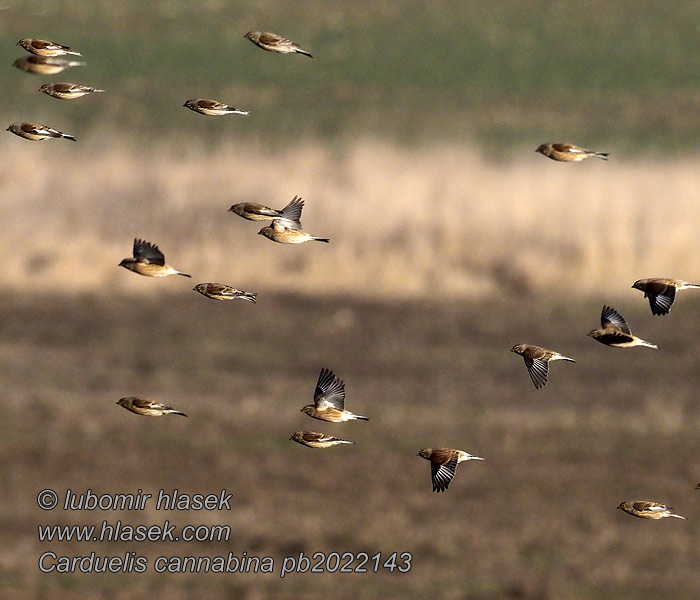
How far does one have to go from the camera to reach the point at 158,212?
2722 centimetres

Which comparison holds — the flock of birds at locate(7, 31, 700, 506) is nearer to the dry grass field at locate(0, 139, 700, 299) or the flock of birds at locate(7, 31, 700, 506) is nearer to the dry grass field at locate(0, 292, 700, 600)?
the dry grass field at locate(0, 292, 700, 600)

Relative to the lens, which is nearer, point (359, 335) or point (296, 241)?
point (296, 241)

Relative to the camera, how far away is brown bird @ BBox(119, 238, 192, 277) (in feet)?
22.2

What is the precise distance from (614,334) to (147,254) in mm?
2191

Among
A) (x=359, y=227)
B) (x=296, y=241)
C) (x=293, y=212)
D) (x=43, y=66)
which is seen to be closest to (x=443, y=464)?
(x=296, y=241)

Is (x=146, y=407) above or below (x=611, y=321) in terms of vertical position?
below

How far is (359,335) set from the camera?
25094mm

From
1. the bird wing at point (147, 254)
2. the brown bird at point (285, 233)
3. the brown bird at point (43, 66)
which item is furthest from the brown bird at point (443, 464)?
the brown bird at point (43, 66)

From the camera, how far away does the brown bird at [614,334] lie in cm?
629

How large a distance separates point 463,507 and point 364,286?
35.1ft

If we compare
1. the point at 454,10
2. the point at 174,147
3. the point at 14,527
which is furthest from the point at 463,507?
the point at 454,10

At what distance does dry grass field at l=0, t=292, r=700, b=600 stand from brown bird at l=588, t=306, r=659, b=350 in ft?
27.1

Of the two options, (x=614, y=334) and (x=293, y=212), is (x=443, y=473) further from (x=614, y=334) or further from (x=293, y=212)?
(x=293, y=212)
